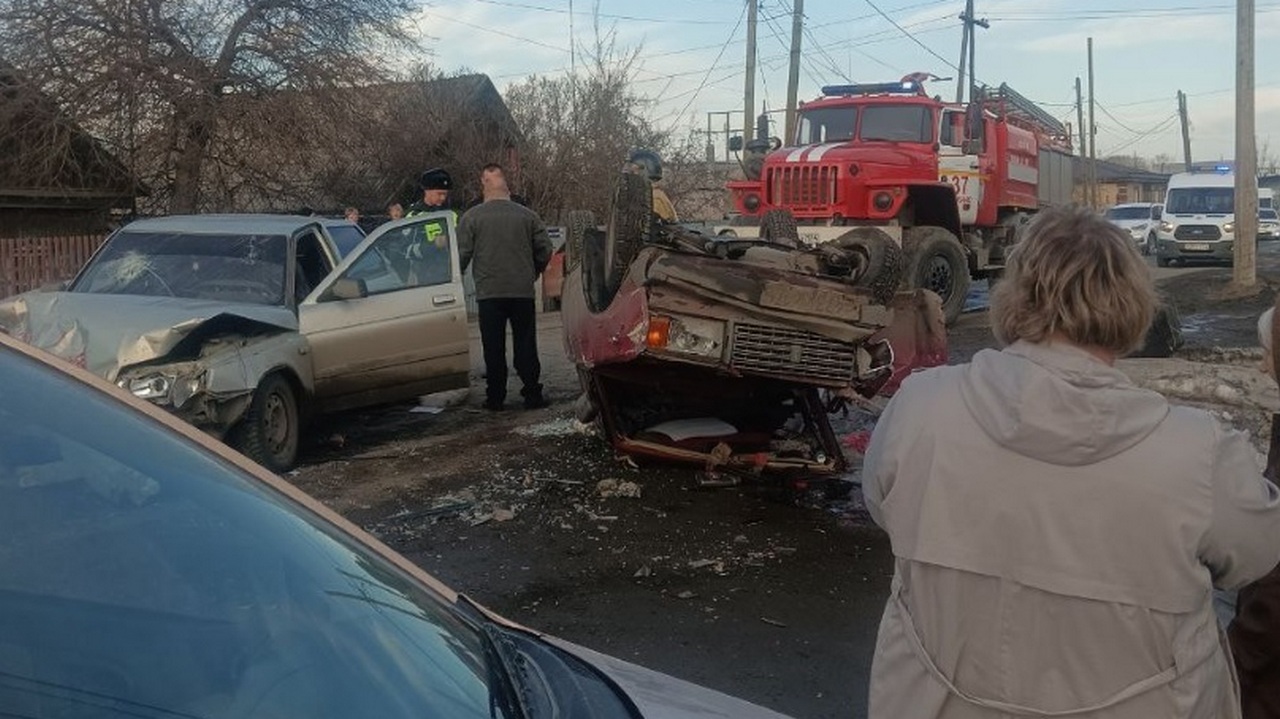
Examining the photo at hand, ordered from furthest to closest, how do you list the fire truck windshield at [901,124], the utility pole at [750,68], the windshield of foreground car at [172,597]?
1. the utility pole at [750,68]
2. the fire truck windshield at [901,124]
3. the windshield of foreground car at [172,597]

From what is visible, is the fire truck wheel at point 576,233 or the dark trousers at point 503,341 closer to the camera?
the fire truck wheel at point 576,233

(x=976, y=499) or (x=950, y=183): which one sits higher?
(x=950, y=183)

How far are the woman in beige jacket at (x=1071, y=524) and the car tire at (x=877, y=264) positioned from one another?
4730 mm

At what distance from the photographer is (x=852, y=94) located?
1686cm

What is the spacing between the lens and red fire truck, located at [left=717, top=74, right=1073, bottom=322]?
15195 mm

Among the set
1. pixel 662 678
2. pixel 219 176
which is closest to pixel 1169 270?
pixel 219 176

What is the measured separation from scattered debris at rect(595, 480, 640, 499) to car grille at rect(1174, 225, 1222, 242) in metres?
A: 27.1

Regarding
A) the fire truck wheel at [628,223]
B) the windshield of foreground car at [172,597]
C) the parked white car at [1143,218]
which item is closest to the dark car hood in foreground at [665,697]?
the windshield of foreground car at [172,597]

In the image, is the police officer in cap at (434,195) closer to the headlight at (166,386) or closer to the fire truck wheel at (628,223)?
the headlight at (166,386)

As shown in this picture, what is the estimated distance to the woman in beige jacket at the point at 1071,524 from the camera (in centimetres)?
193

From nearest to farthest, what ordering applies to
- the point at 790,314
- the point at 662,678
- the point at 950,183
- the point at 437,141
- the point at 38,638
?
the point at 38,638 < the point at 662,678 < the point at 790,314 < the point at 950,183 < the point at 437,141

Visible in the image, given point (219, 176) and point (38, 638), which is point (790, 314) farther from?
point (219, 176)

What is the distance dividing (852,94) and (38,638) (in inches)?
638

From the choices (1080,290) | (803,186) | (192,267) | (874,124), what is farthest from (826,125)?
(1080,290)
